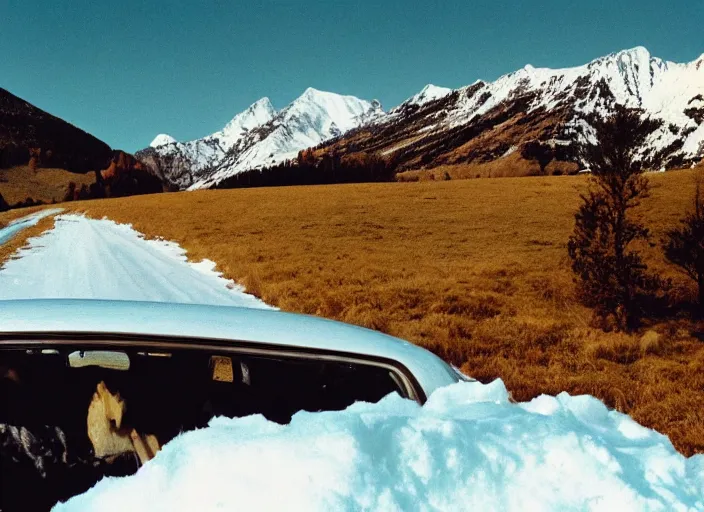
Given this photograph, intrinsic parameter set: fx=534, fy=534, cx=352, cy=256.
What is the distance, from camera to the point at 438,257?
17.4 metres

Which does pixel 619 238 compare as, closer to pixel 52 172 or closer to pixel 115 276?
pixel 115 276

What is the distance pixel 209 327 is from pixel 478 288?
34.9 feet

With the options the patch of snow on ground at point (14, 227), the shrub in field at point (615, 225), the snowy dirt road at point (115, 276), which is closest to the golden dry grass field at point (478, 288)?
the shrub in field at point (615, 225)

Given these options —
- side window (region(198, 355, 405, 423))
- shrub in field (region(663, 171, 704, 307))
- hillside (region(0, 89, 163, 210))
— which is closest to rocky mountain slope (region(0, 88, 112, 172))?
hillside (region(0, 89, 163, 210))

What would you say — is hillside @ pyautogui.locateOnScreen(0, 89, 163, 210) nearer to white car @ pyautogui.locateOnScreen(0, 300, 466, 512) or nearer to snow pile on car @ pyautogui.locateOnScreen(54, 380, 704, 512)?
white car @ pyautogui.locateOnScreen(0, 300, 466, 512)

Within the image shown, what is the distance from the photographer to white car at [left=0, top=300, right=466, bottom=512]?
1902 mm

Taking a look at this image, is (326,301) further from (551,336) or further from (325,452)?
(325,452)

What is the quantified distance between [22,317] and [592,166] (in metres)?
10.3

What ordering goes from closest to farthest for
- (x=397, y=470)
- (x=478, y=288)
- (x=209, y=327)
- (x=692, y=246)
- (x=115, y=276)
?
1. (x=397, y=470)
2. (x=209, y=327)
3. (x=692, y=246)
4. (x=115, y=276)
5. (x=478, y=288)

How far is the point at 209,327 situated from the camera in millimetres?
2053

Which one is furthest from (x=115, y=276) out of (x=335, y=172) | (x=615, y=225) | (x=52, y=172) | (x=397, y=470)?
(x=52, y=172)

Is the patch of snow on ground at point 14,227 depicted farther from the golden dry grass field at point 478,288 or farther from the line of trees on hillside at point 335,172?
the line of trees on hillside at point 335,172

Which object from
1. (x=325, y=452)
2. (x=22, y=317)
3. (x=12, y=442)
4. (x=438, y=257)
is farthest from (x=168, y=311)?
(x=438, y=257)

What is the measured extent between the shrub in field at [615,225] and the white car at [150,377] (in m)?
9.04
